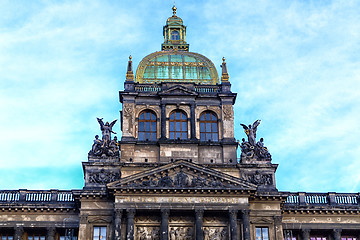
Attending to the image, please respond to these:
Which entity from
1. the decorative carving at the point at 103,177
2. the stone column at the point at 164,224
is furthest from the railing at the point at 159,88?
the stone column at the point at 164,224

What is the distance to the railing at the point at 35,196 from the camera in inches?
2159

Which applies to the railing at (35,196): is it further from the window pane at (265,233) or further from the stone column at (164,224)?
the window pane at (265,233)

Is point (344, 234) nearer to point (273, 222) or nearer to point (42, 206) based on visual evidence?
point (273, 222)

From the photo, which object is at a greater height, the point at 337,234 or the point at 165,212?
the point at 165,212

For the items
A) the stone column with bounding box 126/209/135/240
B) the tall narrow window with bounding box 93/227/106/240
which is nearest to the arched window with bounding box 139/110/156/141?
the stone column with bounding box 126/209/135/240

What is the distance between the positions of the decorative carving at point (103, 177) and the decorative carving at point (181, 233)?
6.38 m

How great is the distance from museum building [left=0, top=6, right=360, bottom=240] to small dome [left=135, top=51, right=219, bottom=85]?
0.10m

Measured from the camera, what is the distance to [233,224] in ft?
164

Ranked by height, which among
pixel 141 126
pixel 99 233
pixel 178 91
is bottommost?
pixel 99 233

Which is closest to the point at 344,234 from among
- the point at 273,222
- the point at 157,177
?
the point at 273,222

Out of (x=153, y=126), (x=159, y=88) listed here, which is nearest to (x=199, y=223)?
(x=153, y=126)

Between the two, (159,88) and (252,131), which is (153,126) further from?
(252,131)

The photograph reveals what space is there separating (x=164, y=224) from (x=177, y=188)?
9.84ft

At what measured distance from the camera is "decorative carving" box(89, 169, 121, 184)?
52.7 meters
